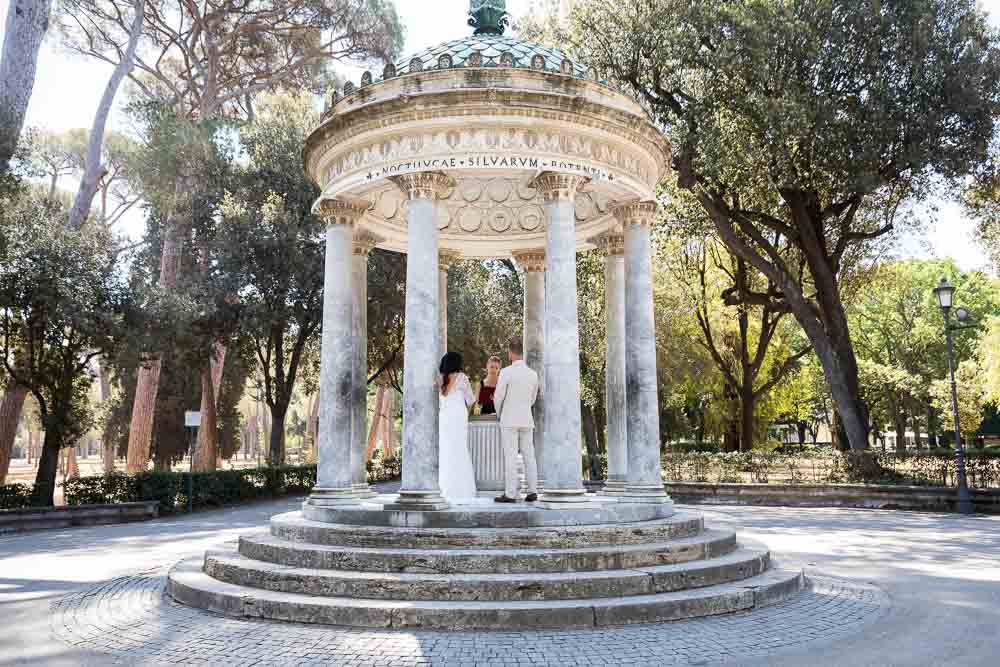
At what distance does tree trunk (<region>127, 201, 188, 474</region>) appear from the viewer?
26.4 metres

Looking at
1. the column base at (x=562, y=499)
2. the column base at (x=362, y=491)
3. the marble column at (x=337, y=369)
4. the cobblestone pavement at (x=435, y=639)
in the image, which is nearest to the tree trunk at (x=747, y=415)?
the column base at (x=362, y=491)

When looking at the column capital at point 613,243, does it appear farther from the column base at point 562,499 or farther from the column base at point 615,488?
the column base at point 562,499

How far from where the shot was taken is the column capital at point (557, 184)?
11.3 metres

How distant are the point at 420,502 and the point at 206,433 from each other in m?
23.2

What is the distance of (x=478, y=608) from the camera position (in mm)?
7602

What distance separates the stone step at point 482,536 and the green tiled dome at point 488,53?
23.2ft

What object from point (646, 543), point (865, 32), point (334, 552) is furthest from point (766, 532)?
point (865, 32)

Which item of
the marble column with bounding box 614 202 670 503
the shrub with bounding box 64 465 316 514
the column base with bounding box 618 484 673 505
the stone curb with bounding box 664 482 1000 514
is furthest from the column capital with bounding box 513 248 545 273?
the shrub with bounding box 64 465 316 514

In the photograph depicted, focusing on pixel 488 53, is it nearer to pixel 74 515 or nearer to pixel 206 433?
pixel 74 515

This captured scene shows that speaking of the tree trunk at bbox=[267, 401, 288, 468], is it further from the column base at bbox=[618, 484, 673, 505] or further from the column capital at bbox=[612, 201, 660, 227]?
the column base at bbox=[618, 484, 673, 505]

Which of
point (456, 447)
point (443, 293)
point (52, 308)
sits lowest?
point (456, 447)

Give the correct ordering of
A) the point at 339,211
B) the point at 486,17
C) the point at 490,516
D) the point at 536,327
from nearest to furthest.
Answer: the point at 490,516 → the point at 339,211 → the point at 486,17 → the point at 536,327

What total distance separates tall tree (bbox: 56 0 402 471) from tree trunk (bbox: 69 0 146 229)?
1660mm

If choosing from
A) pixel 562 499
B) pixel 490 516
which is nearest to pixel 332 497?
pixel 490 516
